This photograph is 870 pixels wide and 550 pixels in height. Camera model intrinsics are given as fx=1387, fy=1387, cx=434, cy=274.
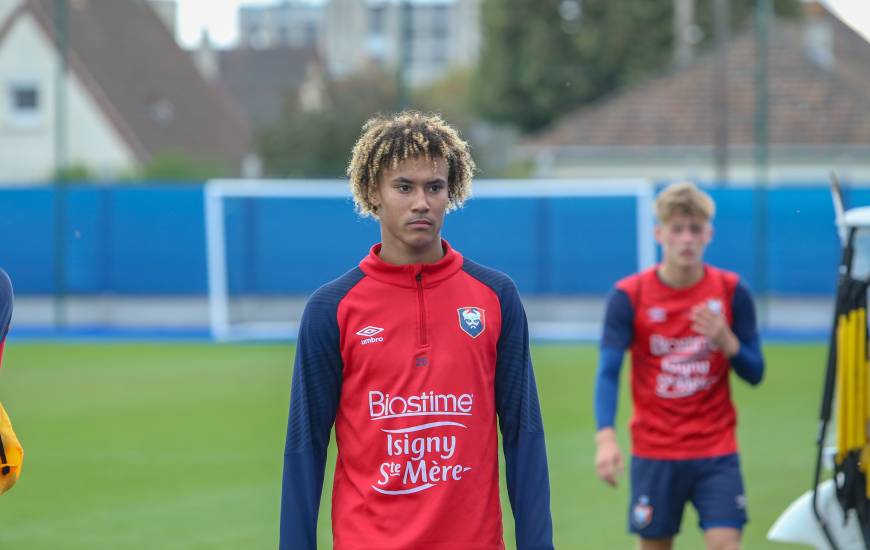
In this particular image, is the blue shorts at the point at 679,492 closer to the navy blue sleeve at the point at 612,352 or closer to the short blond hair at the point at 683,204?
the navy blue sleeve at the point at 612,352

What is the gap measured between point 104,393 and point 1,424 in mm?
10902

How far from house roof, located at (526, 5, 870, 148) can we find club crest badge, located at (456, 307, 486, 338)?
24.5 m

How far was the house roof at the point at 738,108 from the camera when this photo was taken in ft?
96.3

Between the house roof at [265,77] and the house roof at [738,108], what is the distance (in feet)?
26.4

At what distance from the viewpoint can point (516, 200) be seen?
882 inches

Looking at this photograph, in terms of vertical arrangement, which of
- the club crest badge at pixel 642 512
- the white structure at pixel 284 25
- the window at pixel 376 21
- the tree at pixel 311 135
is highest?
the window at pixel 376 21

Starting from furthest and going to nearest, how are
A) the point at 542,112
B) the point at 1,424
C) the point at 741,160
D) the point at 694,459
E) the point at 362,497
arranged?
the point at 542,112 → the point at 741,160 → the point at 694,459 → the point at 1,424 → the point at 362,497

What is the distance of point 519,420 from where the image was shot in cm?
354

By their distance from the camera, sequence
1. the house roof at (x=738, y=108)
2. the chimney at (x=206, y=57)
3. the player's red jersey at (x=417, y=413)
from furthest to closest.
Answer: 1. the house roof at (x=738, y=108)
2. the chimney at (x=206, y=57)
3. the player's red jersey at (x=417, y=413)

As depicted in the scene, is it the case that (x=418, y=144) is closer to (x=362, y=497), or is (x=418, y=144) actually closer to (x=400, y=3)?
(x=362, y=497)

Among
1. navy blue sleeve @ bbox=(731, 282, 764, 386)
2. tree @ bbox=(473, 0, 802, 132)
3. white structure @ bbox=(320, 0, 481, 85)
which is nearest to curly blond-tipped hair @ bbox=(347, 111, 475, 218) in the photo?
navy blue sleeve @ bbox=(731, 282, 764, 386)

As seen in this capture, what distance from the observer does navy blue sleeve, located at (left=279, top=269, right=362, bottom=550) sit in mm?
3469

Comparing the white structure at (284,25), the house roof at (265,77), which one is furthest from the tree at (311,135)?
the white structure at (284,25)

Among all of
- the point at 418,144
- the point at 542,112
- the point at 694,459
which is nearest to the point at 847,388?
the point at 694,459
